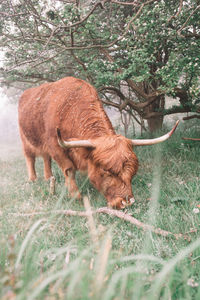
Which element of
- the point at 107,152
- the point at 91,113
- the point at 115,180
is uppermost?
the point at 91,113

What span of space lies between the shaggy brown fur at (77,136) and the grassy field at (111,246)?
38cm

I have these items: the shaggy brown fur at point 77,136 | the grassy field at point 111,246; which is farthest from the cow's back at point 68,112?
the grassy field at point 111,246

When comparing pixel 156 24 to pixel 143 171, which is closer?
pixel 156 24

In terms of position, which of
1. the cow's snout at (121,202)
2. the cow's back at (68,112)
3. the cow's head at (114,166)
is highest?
the cow's back at (68,112)

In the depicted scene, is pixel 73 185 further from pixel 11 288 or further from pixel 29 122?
pixel 11 288

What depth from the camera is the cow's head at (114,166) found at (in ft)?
9.46

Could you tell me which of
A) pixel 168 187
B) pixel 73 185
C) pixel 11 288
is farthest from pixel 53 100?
pixel 11 288

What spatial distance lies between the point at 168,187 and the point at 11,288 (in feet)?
9.78

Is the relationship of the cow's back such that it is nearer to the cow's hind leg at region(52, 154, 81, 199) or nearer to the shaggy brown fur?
the shaggy brown fur

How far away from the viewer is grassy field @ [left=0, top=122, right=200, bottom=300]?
0.89 meters

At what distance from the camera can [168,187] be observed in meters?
3.55

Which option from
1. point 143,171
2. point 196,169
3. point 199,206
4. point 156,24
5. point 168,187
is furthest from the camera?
point 143,171

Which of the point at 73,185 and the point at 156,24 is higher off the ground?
the point at 156,24

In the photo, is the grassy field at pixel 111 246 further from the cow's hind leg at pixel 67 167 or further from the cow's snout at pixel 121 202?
the cow's hind leg at pixel 67 167
